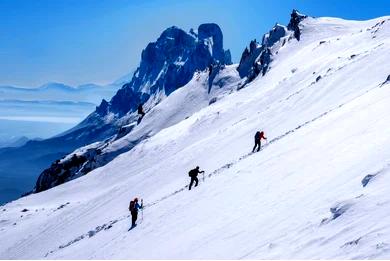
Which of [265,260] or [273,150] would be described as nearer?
[265,260]

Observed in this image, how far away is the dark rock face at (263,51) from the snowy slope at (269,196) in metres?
44.5

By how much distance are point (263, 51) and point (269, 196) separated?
107m

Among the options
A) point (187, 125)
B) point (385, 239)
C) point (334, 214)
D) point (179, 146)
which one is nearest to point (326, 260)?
point (385, 239)

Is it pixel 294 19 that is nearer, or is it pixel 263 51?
pixel 263 51

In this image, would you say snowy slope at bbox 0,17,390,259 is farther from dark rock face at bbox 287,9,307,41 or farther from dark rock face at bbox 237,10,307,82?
dark rock face at bbox 287,9,307,41

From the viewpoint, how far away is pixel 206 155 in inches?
1987

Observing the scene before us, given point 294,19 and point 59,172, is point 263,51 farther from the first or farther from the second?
point 59,172

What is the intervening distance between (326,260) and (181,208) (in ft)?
52.2

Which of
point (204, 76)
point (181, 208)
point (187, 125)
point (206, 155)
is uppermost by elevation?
point (204, 76)

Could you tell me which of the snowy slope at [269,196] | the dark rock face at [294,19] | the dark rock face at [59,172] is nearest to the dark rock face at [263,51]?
the dark rock face at [294,19]

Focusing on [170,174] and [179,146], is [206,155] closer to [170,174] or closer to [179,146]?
[170,174]

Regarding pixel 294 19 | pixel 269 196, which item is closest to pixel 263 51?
pixel 294 19

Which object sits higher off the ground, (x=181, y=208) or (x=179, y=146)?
(x=179, y=146)

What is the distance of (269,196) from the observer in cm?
2219
